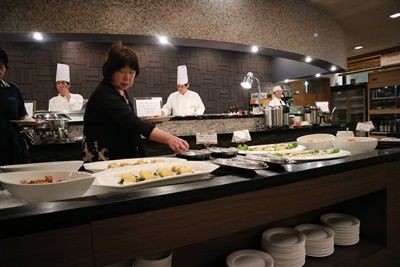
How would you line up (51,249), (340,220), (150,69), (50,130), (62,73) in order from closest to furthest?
(51,249), (340,220), (50,130), (62,73), (150,69)

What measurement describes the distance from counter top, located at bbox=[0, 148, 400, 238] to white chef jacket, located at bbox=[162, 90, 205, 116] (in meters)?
4.54

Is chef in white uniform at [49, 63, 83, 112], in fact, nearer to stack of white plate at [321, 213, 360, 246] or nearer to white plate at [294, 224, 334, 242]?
white plate at [294, 224, 334, 242]

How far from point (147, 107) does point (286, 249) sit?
299 cm

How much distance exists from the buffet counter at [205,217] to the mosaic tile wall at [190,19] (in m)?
2.90

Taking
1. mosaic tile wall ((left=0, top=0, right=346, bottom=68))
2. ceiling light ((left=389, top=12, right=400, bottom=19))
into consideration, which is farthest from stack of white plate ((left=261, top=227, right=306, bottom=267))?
ceiling light ((left=389, top=12, right=400, bottom=19))

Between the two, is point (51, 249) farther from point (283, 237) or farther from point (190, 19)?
point (190, 19)

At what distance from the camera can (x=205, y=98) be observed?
22.1 ft

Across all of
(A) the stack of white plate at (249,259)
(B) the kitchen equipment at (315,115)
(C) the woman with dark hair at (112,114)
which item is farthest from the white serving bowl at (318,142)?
(B) the kitchen equipment at (315,115)

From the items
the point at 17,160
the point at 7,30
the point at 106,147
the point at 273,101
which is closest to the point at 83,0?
the point at 7,30

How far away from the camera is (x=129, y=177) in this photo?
1.04 m

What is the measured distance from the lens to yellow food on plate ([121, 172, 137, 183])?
100 cm

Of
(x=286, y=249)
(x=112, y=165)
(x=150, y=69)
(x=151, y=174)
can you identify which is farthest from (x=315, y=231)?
(x=150, y=69)

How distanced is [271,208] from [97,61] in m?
5.34

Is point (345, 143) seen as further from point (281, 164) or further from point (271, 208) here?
point (271, 208)
